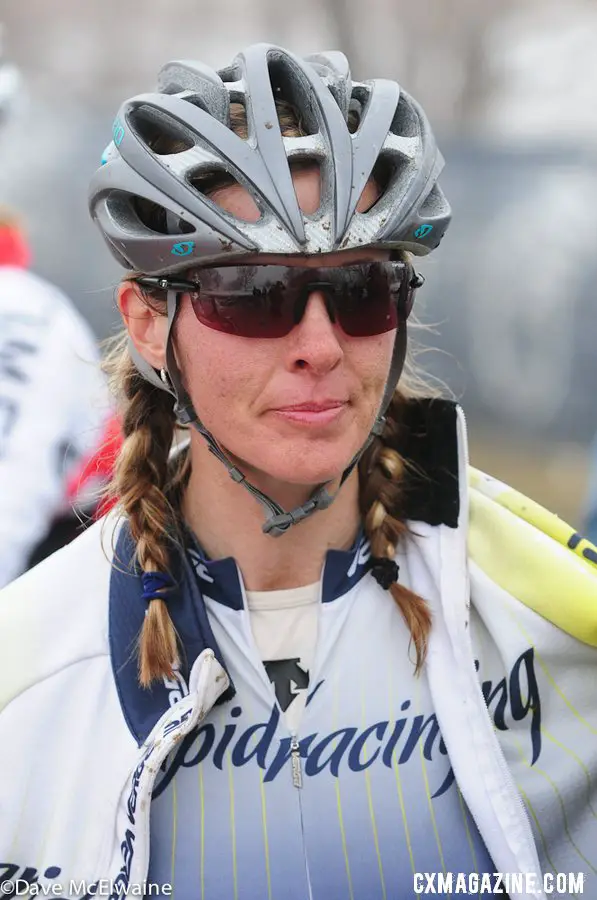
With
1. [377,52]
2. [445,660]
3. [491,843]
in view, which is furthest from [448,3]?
[491,843]

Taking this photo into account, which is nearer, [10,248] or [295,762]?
[295,762]

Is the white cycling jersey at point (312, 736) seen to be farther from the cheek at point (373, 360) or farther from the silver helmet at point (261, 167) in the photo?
the silver helmet at point (261, 167)

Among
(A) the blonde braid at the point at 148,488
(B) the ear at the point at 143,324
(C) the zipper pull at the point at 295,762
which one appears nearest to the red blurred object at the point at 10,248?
(A) the blonde braid at the point at 148,488

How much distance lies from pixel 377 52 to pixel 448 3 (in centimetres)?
45

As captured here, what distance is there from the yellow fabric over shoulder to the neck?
0.33m

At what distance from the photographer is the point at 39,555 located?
3047 millimetres

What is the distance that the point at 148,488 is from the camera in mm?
2104

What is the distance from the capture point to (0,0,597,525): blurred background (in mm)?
4574

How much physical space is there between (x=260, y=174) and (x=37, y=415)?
1589 millimetres

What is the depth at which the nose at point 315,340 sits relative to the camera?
171cm

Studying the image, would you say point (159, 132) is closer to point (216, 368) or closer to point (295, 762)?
point (216, 368)

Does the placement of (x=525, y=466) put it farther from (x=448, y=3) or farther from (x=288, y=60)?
(x=288, y=60)

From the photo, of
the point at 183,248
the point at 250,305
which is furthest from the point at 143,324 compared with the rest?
the point at 250,305

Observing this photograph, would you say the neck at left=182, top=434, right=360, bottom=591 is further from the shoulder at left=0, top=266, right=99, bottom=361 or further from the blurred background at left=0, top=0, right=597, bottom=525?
the blurred background at left=0, top=0, right=597, bottom=525
